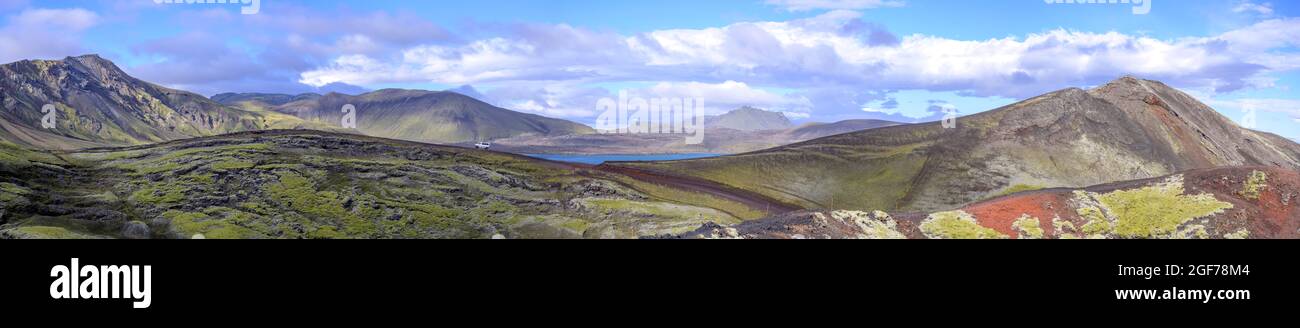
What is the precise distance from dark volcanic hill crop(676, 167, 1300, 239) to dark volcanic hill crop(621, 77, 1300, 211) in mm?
71433

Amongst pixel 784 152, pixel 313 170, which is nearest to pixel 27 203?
pixel 313 170

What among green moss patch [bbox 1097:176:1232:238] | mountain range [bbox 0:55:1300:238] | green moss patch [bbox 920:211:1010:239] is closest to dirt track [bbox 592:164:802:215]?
mountain range [bbox 0:55:1300:238]

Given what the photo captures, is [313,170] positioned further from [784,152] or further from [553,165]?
[784,152]

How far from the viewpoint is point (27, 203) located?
218 ft

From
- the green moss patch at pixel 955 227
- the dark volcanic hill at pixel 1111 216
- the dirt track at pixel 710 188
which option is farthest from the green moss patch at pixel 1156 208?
the dirt track at pixel 710 188

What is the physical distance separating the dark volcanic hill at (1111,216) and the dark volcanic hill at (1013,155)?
7143cm

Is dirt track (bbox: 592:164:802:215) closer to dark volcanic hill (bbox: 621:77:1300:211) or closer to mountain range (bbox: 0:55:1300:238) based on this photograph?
mountain range (bbox: 0:55:1300:238)

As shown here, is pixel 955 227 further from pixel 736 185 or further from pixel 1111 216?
pixel 736 185

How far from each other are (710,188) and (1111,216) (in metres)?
70.0

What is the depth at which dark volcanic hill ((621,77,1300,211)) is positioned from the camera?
13288 centimetres

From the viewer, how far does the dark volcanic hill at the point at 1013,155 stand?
133 metres

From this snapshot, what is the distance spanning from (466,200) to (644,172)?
145 feet

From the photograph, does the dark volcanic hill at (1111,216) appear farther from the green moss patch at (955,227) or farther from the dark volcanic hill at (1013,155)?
the dark volcanic hill at (1013,155)

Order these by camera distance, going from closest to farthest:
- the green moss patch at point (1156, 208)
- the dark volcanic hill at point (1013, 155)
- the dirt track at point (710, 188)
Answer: the green moss patch at point (1156, 208) < the dirt track at point (710, 188) < the dark volcanic hill at point (1013, 155)
